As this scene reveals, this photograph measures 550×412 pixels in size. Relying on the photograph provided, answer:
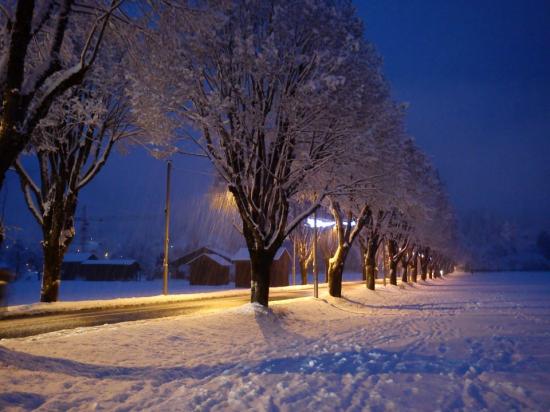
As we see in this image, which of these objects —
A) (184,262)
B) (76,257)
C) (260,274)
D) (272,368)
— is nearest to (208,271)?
(184,262)

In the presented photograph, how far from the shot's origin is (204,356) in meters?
9.78

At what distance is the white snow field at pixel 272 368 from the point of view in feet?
A: 20.8

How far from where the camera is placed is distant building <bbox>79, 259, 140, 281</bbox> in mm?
66562

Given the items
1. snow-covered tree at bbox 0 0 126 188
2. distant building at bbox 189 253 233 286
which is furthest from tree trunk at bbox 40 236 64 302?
distant building at bbox 189 253 233 286

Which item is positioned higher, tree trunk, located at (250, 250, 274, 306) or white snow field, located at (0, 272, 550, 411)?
tree trunk, located at (250, 250, 274, 306)

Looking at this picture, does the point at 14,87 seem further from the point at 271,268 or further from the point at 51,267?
the point at 271,268

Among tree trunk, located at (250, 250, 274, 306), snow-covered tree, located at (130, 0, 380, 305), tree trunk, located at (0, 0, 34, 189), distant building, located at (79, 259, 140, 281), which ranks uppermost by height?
snow-covered tree, located at (130, 0, 380, 305)

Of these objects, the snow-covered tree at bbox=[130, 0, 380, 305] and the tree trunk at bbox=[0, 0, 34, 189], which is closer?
the tree trunk at bbox=[0, 0, 34, 189]

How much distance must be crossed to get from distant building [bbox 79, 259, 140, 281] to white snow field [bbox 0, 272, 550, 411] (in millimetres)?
57490

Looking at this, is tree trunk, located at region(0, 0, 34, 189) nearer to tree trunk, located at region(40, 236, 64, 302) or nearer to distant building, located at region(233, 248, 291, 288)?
tree trunk, located at region(40, 236, 64, 302)

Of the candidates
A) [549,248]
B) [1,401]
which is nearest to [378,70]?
[1,401]

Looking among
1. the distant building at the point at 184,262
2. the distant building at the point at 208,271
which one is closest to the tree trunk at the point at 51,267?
the distant building at the point at 208,271

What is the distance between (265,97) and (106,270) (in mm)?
59273

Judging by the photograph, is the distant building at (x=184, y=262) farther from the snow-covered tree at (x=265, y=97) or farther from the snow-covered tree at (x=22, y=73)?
the snow-covered tree at (x=22, y=73)
